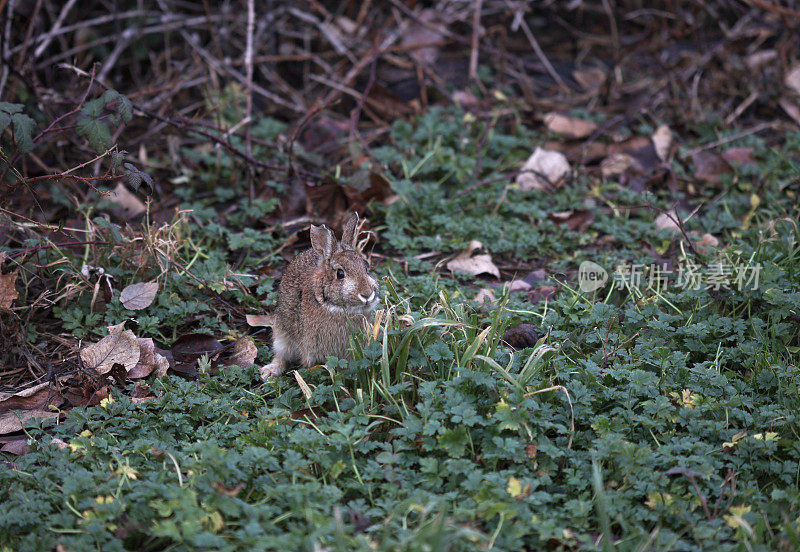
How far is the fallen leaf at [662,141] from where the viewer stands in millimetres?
6935

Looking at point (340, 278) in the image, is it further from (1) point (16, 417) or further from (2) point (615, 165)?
(2) point (615, 165)

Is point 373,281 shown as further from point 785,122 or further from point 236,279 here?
point 785,122

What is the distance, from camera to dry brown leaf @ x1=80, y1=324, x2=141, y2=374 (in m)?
4.32

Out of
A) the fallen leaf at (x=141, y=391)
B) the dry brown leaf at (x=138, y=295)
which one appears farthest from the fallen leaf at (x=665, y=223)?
the fallen leaf at (x=141, y=391)

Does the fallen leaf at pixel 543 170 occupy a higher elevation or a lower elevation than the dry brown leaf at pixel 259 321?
higher

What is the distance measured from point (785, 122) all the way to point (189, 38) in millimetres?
5912

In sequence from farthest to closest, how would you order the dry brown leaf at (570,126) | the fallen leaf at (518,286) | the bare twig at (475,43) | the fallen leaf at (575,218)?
1. the bare twig at (475,43)
2. the dry brown leaf at (570,126)
3. the fallen leaf at (575,218)
4. the fallen leaf at (518,286)

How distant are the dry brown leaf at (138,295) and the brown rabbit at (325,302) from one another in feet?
2.99

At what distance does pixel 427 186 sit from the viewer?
613 cm

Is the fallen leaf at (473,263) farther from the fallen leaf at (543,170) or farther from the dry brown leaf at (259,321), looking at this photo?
the dry brown leaf at (259,321)

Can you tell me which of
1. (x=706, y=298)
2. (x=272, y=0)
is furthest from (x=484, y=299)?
(x=272, y=0)

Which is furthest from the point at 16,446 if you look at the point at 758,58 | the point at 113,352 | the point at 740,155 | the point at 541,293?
the point at 758,58

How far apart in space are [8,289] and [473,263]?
9.92 feet

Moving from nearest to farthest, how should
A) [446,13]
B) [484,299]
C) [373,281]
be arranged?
[373,281] → [484,299] → [446,13]
